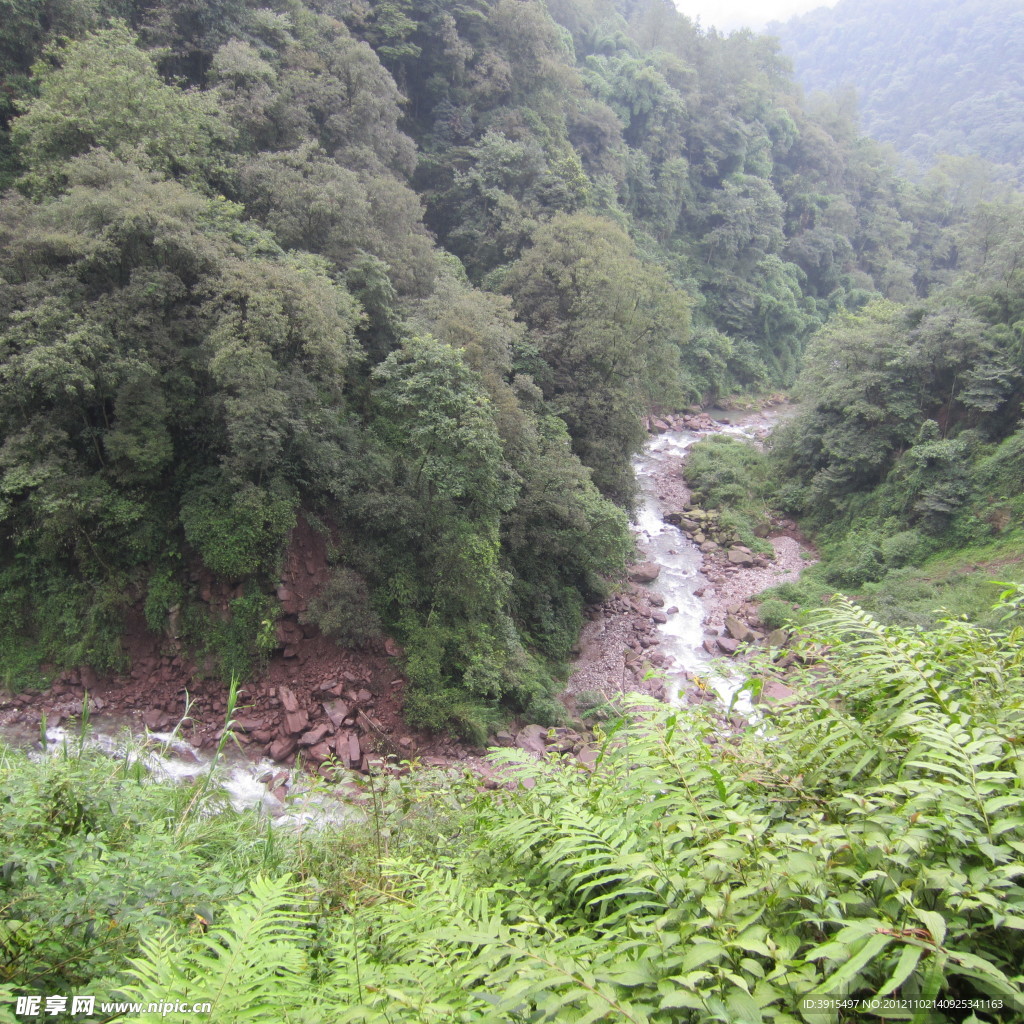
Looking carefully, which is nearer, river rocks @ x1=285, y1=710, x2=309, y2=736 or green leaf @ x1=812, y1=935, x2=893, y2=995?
green leaf @ x1=812, y1=935, x2=893, y2=995

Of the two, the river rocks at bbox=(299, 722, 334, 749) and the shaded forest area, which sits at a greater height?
the shaded forest area

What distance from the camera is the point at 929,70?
76.5m

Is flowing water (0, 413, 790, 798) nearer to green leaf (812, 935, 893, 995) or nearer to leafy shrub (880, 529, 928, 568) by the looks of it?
green leaf (812, 935, 893, 995)

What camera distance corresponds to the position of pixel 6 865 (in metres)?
2.07

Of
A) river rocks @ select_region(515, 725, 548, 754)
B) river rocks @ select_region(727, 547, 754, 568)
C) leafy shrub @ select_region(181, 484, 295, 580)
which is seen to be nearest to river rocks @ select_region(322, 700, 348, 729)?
leafy shrub @ select_region(181, 484, 295, 580)

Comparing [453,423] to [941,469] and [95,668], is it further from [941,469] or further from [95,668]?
[941,469]

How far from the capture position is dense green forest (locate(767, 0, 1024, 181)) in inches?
2532

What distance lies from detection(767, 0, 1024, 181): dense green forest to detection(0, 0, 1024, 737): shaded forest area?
181 ft

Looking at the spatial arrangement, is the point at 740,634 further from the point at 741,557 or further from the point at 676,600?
the point at 741,557

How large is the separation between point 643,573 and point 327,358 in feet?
33.7

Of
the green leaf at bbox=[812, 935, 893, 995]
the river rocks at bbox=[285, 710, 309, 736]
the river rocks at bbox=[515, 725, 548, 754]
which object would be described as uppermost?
the green leaf at bbox=[812, 935, 893, 995]

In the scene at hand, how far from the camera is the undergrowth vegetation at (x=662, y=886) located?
1363 millimetres

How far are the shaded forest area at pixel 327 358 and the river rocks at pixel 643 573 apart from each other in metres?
1.81

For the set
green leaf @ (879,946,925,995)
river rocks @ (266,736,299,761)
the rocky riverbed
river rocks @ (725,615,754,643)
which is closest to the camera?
green leaf @ (879,946,925,995)
